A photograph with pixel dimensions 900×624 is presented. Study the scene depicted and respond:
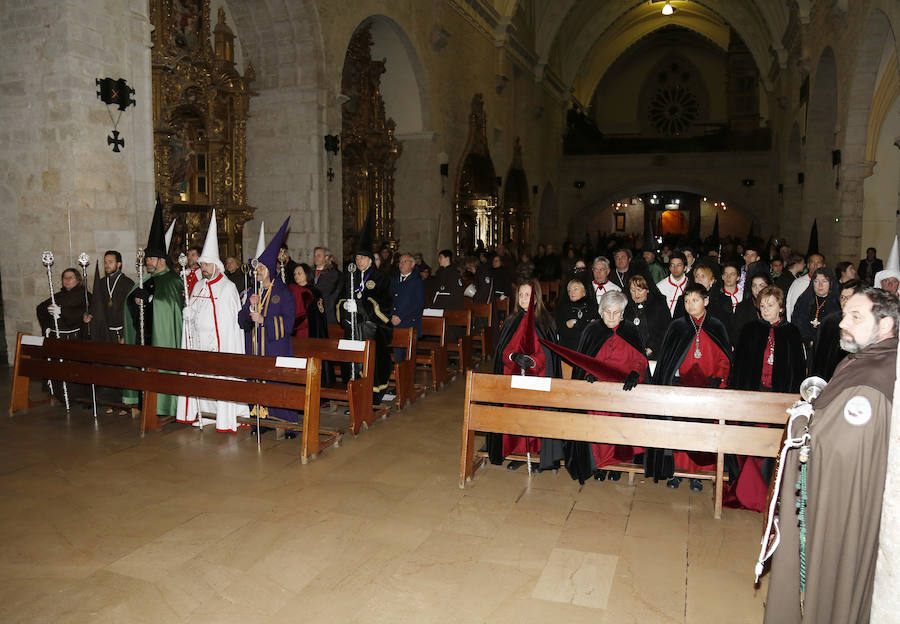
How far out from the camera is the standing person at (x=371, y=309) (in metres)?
7.69

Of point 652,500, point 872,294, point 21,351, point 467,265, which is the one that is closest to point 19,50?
point 21,351

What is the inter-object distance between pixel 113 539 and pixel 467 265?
931 cm

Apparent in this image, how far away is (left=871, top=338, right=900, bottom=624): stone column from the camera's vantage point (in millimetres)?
2342

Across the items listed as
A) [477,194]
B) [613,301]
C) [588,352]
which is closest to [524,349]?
[588,352]

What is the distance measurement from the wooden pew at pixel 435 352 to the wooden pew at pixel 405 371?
36cm

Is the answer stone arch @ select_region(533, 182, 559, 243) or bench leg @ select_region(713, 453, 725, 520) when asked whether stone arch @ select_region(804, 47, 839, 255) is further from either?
bench leg @ select_region(713, 453, 725, 520)

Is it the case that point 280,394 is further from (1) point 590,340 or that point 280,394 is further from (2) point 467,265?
(2) point 467,265

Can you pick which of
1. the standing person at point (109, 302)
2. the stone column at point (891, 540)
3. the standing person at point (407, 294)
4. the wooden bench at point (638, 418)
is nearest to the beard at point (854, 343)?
the stone column at point (891, 540)

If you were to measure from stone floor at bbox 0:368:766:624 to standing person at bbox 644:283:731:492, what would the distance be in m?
0.33

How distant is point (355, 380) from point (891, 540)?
4908mm

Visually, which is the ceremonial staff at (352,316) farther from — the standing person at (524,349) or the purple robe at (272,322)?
the standing person at (524,349)

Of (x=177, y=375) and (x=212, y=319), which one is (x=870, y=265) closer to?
(x=212, y=319)

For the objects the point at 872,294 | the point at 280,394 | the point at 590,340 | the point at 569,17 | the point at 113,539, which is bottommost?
the point at 113,539

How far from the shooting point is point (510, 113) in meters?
22.9
